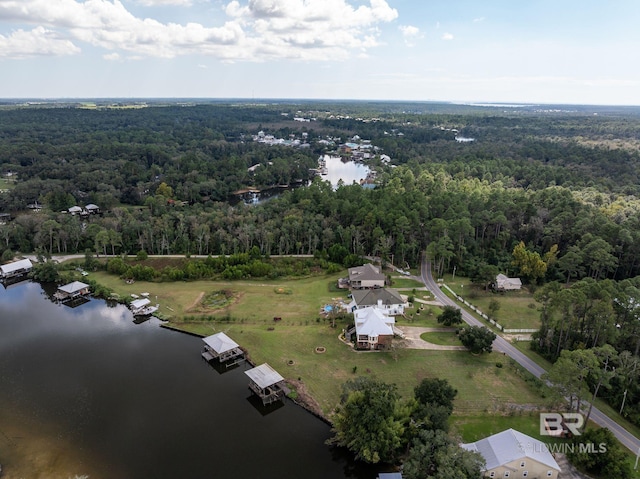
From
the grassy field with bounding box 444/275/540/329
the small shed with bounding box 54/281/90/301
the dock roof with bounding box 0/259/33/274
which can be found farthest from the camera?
the dock roof with bounding box 0/259/33/274

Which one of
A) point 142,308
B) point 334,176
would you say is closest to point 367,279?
point 142,308

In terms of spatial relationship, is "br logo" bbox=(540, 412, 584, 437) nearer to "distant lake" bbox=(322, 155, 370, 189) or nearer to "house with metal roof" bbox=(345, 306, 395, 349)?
"house with metal roof" bbox=(345, 306, 395, 349)

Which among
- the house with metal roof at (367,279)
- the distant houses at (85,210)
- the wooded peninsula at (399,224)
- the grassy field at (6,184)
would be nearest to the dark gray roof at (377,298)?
the house with metal roof at (367,279)

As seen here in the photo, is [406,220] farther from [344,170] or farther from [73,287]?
[344,170]

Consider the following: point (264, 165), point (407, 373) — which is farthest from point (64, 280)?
point (264, 165)

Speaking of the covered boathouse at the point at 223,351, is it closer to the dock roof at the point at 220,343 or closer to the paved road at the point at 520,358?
the dock roof at the point at 220,343

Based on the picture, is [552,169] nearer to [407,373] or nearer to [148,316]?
[407,373]

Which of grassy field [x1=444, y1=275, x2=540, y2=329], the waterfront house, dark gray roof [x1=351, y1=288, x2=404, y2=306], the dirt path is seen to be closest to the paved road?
grassy field [x1=444, y1=275, x2=540, y2=329]
